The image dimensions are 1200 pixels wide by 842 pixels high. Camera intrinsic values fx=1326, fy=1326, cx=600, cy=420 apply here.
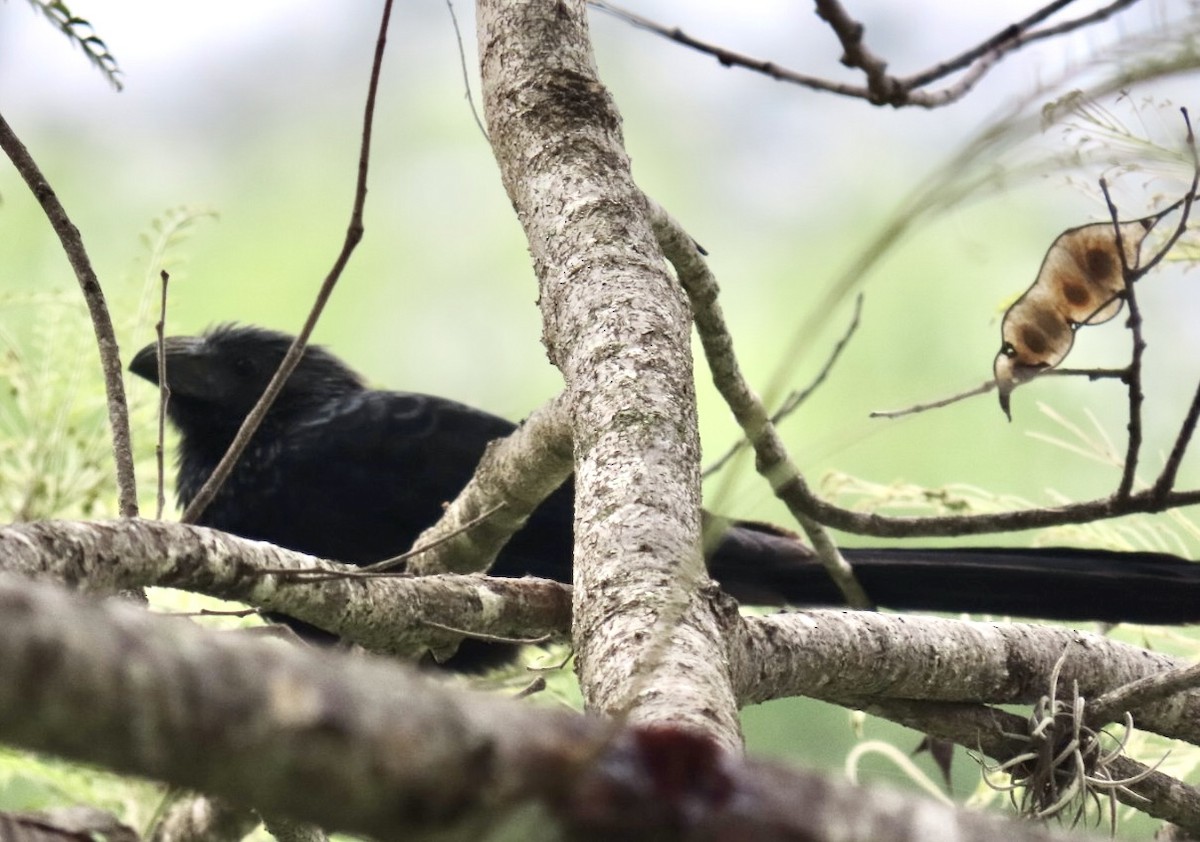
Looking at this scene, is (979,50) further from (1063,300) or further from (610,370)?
(610,370)

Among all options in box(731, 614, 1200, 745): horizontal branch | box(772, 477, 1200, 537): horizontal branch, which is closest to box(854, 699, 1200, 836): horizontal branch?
box(731, 614, 1200, 745): horizontal branch

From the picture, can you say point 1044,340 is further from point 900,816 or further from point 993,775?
point 900,816

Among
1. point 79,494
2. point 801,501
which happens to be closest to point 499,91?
point 801,501

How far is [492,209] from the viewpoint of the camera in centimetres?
830

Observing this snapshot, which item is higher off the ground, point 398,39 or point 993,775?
point 398,39

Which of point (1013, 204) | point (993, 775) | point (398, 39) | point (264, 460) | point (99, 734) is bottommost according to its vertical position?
point (99, 734)

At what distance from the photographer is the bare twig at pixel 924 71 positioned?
1.75 metres

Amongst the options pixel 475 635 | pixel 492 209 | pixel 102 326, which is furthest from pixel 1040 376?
pixel 492 209

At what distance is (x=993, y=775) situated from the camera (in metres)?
2.12

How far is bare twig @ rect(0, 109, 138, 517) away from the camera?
1.73 m

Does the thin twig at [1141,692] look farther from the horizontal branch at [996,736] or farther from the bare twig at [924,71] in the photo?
the bare twig at [924,71]

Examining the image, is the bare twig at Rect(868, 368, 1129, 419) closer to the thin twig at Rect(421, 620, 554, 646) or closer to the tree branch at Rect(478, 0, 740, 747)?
the tree branch at Rect(478, 0, 740, 747)

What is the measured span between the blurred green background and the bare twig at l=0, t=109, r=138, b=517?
3043mm

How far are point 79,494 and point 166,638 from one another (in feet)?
9.08
